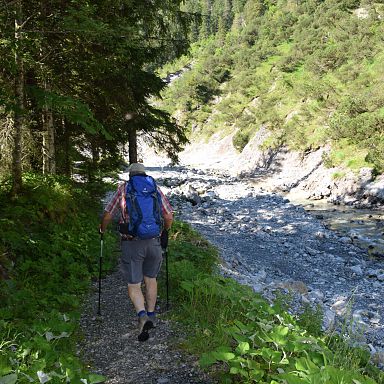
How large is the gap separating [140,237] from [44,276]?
2563 mm

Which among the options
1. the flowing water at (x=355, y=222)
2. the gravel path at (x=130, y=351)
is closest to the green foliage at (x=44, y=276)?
the gravel path at (x=130, y=351)

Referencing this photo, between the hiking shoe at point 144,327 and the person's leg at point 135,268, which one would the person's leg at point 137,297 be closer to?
the person's leg at point 135,268

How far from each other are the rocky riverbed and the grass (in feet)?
1.69

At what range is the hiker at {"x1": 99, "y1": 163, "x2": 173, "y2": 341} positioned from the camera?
4.76m

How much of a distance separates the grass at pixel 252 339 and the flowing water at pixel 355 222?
9.04 m

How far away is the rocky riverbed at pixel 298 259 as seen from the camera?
8148 millimetres

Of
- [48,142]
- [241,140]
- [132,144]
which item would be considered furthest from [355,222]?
[241,140]

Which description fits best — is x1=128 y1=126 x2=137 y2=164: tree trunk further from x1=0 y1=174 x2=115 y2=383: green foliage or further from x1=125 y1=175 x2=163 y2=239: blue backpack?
x1=125 y1=175 x2=163 y2=239: blue backpack

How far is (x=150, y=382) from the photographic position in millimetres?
3869

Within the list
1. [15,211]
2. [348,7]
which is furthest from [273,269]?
[348,7]

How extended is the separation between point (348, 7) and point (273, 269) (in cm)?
6722

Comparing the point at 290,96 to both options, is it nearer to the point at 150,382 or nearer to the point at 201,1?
the point at 150,382

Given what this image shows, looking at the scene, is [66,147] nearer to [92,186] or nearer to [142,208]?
[92,186]

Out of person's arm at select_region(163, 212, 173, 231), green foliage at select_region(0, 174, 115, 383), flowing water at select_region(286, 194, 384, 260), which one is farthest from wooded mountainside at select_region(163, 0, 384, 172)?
person's arm at select_region(163, 212, 173, 231)
